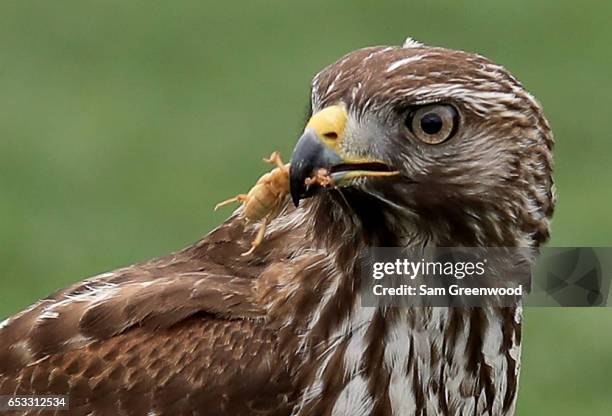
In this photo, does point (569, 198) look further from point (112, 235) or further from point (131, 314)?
point (131, 314)

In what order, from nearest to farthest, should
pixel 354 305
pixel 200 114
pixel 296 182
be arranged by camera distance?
1. pixel 296 182
2. pixel 354 305
3. pixel 200 114

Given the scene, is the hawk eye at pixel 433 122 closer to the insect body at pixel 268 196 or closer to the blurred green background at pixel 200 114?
the insect body at pixel 268 196

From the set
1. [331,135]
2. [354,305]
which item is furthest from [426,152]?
[354,305]

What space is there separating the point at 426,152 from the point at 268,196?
72 cm

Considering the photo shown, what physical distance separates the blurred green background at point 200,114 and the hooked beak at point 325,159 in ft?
18.1

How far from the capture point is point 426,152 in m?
7.58

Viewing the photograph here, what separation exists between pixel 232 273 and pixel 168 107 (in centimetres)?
902

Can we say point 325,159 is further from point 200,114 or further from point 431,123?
point 200,114

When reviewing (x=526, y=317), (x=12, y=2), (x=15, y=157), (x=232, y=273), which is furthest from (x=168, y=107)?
(x=232, y=273)

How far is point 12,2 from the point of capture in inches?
763

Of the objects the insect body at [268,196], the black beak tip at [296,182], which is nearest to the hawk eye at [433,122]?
the black beak tip at [296,182]

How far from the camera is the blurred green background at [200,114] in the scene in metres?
14.0

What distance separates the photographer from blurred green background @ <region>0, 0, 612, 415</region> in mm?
14016

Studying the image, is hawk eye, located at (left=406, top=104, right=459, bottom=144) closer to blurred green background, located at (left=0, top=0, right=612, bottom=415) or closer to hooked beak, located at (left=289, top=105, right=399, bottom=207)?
hooked beak, located at (left=289, top=105, right=399, bottom=207)
